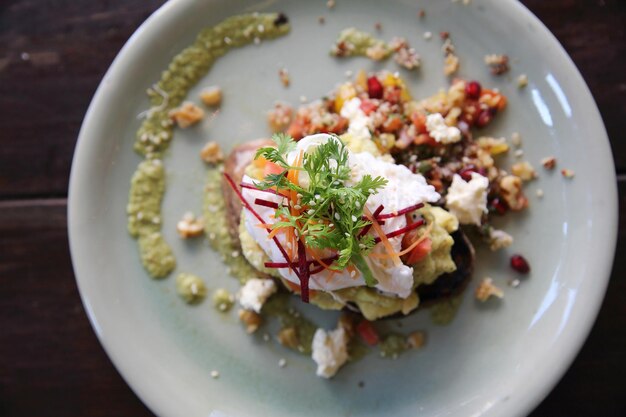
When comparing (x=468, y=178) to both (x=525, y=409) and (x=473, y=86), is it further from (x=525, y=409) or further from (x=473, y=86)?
(x=525, y=409)

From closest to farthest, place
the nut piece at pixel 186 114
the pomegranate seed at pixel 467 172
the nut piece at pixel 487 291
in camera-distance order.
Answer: the pomegranate seed at pixel 467 172
the nut piece at pixel 487 291
the nut piece at pixel 186 114

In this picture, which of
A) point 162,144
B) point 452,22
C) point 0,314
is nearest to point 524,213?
point 452,22

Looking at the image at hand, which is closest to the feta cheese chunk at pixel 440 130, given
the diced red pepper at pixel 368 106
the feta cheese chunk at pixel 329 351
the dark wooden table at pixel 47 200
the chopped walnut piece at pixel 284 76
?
the diced red pepper at pixel 368 106

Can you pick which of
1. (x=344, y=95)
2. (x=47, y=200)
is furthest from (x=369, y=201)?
(x=47, y=200)

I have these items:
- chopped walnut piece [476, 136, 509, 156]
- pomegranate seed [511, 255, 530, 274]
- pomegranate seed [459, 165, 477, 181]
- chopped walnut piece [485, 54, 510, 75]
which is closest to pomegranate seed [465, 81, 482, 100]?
chopped walnut piece [485, 54, 510, 75]

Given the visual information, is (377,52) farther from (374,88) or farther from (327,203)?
(327,203)

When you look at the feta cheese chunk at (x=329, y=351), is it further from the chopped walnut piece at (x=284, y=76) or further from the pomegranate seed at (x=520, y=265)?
the chopped walnut piece at (x=284, y=76)

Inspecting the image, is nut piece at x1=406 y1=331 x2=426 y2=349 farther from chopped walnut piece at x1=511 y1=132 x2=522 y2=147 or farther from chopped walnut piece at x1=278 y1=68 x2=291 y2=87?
chopped walnut piece at x1=278 y1=68 x2=291 y2=87
